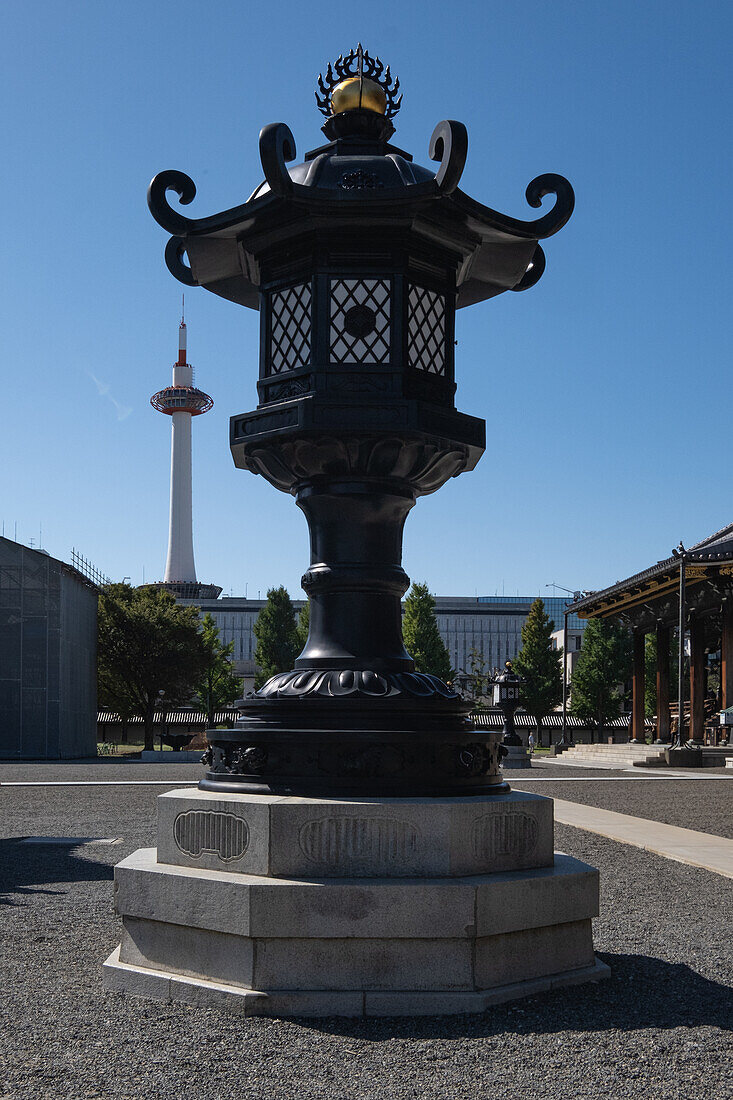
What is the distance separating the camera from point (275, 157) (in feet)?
16.2

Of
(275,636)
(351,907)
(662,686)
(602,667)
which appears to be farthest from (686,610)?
(351,907)

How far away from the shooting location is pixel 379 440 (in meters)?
5.34

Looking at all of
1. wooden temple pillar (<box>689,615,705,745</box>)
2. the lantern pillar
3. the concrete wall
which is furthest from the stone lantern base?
wooden temple pillar (<box>689,615,705,745</box>)

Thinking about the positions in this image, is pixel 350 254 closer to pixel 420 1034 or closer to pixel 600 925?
pixel 420 1034

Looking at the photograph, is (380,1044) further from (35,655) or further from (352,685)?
(35,655)

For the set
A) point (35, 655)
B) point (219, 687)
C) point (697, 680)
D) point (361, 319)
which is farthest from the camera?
point (219, 687)

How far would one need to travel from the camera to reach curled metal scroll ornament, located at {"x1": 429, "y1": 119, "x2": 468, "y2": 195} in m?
4.92

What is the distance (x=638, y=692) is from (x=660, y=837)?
131ft

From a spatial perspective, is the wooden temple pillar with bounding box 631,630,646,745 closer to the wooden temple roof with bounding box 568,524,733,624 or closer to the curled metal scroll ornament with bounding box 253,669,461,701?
the wooden temple roof with bounding box 568,524,733,624

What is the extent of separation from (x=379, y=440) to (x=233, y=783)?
189cm

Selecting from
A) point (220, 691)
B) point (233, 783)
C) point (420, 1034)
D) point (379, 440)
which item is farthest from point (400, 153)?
point (220, 691)

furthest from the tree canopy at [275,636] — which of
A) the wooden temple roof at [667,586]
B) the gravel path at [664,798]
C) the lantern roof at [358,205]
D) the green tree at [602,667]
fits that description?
the lantern roof at [358,205]

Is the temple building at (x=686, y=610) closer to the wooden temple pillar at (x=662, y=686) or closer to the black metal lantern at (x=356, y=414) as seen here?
the wooden temple pillar at (x=662, y=686)

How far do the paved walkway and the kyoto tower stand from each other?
108 m
